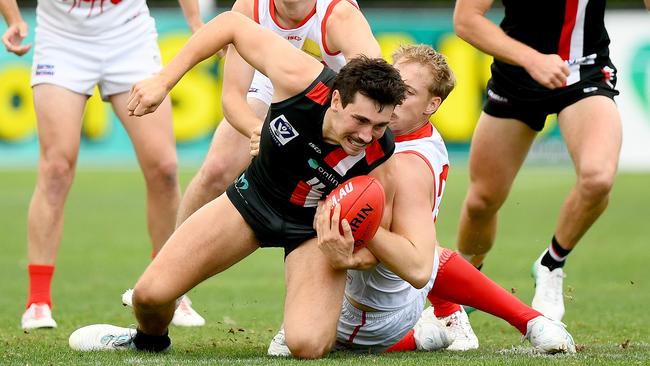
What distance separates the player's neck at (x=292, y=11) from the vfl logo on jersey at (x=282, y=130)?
95cm

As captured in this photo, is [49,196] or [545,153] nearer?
[49,196]

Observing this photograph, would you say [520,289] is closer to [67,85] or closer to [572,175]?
[67,85]

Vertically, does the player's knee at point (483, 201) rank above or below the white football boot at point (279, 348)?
below

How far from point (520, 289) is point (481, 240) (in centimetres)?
132

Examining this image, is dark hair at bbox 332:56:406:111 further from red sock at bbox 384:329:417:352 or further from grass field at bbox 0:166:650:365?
red sock at bbox 384:329:417:352

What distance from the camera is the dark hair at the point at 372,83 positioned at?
16.1 ft

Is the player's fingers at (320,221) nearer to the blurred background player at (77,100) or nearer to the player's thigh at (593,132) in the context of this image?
the player's thigh at (593,132)

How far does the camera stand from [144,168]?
7059mm

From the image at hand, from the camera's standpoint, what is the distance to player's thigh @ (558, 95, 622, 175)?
6.17 metres

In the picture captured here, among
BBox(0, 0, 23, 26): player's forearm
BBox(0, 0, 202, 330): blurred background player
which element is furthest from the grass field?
BBox(0, 0, 23, 26): player's forearm

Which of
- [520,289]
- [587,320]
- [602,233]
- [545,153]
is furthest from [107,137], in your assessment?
[587,320]

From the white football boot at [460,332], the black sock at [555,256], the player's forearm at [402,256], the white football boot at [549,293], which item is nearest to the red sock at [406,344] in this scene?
the white football boot at [460,332]

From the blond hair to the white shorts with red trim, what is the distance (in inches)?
81.8

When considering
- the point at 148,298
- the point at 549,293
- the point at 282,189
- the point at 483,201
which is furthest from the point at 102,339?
the point at 483,201
